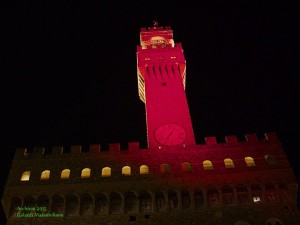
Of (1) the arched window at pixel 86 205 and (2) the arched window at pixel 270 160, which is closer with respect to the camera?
(1) the arched window at pixel 86 205

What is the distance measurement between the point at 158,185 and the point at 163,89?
513 inches

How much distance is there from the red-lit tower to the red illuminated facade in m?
1.01

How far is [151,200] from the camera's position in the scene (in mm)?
28172

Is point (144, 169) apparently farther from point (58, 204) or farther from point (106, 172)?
point (58, 204)

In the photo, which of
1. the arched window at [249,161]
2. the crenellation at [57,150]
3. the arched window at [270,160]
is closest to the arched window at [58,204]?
the crenellation at [57,150]

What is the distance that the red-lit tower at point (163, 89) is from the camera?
33.7 metres

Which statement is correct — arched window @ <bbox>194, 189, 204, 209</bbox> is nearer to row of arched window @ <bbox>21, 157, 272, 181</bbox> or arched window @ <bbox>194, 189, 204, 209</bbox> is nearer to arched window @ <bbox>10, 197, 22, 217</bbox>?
row of arched window @ <bbox>21, 157, 272, 181</bbox>

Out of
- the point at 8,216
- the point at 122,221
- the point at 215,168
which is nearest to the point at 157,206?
the point at 122,221

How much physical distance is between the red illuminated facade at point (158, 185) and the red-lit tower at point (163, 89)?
3.30 feet

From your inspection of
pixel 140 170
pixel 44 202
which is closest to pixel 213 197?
pixel 140 170

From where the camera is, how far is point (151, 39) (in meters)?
46.7

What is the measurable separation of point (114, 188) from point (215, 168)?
8490mm

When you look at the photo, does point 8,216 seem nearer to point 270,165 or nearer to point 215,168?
A: point 215,168

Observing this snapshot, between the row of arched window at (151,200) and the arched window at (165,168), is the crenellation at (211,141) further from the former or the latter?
the row of arched window at (151,200)
